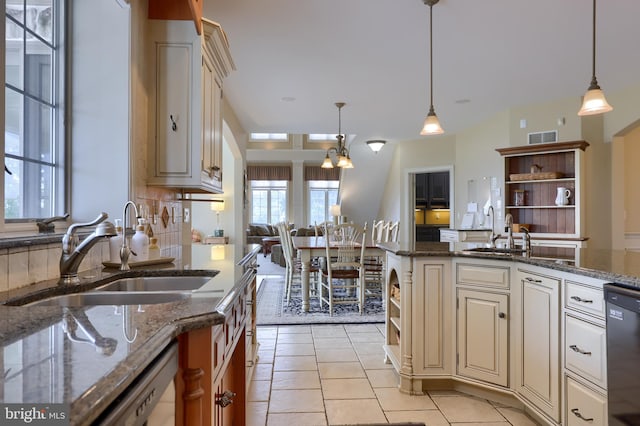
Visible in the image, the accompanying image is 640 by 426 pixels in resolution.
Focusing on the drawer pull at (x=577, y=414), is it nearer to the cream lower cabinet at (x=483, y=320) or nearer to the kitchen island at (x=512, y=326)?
the kitchen island at (x=512, y=326)

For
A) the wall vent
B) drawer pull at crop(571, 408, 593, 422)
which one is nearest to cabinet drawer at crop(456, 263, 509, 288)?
drawer pull at crop(571, 408, 593, 422)

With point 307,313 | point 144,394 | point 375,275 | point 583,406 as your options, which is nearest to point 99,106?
point 144,394

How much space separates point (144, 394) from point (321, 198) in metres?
11.9

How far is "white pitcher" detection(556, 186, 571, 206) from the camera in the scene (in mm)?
5176

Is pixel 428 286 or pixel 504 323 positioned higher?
pixel 428 286

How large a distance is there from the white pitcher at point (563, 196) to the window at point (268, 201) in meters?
8.44

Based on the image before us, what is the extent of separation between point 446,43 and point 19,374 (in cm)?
375

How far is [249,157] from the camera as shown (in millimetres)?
12117

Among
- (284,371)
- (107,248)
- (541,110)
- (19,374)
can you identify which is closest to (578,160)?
(541,110)

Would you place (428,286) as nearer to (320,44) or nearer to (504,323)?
(504,323)

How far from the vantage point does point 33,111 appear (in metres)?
1.86

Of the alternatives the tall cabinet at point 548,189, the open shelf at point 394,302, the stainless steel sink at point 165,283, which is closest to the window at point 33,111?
the stainless steel sink at point 165,283

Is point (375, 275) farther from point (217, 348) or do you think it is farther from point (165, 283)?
point (217, 348)

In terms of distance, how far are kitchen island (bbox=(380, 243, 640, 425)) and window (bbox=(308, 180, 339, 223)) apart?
949 centimetres
